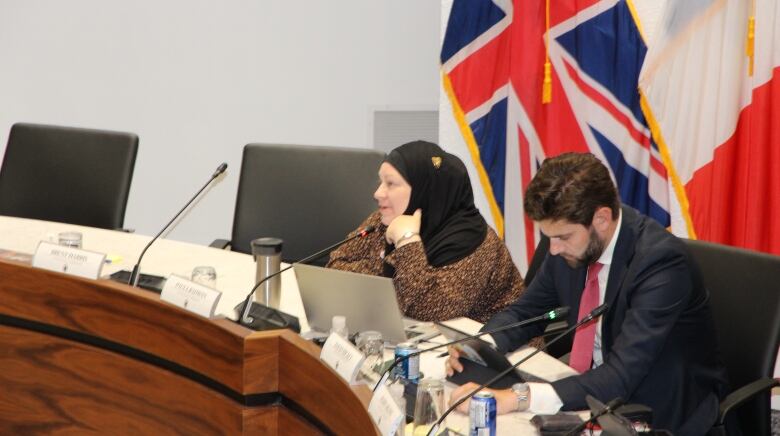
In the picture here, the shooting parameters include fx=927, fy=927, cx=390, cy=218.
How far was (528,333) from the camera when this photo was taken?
7.95 ft

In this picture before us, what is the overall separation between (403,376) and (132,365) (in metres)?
0.65

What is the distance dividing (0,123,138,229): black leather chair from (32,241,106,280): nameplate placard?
44.1 inches

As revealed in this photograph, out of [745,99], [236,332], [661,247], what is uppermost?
[745,99]

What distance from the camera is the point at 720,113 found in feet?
10.9

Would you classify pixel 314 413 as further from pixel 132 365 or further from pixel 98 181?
pixel 98 181

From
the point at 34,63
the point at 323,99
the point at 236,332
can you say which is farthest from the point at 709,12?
the point at 34,63

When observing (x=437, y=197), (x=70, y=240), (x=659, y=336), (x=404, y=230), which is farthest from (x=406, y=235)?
(x=70, y=240)

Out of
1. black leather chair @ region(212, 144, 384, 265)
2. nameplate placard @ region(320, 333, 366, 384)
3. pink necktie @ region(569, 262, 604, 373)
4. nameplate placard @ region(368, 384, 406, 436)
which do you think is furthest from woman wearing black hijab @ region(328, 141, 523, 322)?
nameplate placard @ region(368, 384, 406, 436)

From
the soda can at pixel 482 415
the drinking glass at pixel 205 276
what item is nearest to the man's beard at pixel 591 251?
the soda can at pixel 482 415

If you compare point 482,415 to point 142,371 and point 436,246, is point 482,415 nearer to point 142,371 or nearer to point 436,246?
point 142,371

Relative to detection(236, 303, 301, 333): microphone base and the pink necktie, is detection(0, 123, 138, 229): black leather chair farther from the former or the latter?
the pink necktie

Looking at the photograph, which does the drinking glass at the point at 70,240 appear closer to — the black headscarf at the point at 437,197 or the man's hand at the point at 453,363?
the black headscarf at the point at 437,197

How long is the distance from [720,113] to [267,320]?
6.66 ft

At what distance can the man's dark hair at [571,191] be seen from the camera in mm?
2143
